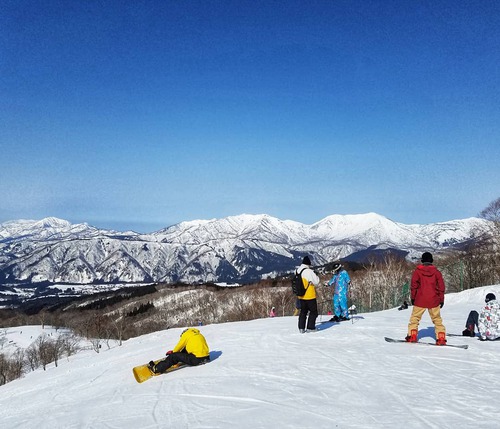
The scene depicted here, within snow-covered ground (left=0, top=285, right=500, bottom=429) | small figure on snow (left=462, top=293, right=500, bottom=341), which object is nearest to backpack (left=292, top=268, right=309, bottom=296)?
snow-covered ground (left=0, top=285, right=500, bottom=429)

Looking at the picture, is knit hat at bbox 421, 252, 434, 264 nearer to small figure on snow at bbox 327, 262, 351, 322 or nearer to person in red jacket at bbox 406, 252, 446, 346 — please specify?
person in red jacket at bbox 406, 252, 446, 346

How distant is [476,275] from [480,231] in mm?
15160

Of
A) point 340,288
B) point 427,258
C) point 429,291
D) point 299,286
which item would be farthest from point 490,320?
point 340,288

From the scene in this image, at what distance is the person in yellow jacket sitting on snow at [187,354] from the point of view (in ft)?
29.3

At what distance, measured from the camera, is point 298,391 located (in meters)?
6.79

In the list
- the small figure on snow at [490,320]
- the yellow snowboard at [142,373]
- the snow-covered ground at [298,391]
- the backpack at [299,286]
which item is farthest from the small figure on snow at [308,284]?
the yellow snowboard at [142,373]

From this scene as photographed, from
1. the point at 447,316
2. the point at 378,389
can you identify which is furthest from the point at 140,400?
the point at 447,316

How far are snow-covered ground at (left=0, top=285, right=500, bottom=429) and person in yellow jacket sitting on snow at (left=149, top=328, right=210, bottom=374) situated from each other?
228 millimetres

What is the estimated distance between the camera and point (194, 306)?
14100cm

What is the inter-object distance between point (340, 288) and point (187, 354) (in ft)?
24.0

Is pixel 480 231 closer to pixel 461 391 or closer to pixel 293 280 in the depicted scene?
pixel 293 280

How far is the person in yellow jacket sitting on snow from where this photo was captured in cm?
893

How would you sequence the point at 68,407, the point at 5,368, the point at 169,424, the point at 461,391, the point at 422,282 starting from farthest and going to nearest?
the point at 5,368 → the point at 422,282 → the point at 68,407 → the point at 461,391 → the point at 169,424

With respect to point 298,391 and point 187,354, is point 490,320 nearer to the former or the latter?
point 298,391
